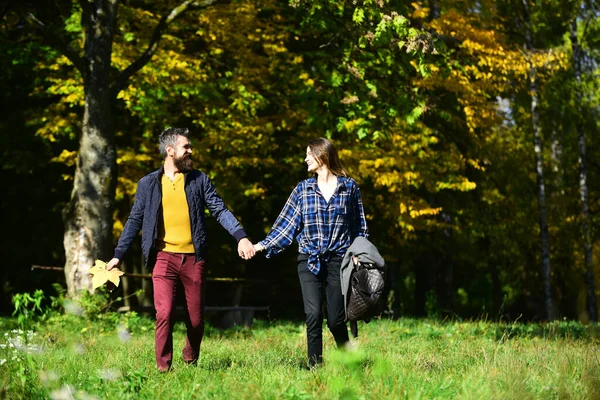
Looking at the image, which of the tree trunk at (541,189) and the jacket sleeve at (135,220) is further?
the tree trunk at (541,189)

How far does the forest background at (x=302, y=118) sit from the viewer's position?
45.2 feet

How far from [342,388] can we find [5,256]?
22.9 meters

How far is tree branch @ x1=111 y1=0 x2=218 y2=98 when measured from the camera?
46.3 ft

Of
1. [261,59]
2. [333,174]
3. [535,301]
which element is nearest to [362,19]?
[333,174]

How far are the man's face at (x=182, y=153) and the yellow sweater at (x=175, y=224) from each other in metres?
0.19

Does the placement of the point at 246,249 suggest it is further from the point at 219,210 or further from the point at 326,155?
the point at 326,155

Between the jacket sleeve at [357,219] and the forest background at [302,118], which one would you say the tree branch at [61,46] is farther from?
the jacket sleeve at [357,219]

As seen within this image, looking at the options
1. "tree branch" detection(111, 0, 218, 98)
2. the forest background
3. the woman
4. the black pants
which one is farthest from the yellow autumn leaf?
"tree branch" detection(111, 0, 218, 98)

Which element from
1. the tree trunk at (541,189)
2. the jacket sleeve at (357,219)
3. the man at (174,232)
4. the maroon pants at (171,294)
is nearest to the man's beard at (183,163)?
the man at (174,232)

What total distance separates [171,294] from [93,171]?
23.6ft

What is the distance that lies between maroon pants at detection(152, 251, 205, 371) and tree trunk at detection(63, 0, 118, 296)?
7007mm

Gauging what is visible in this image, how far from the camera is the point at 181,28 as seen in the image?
62.4ft

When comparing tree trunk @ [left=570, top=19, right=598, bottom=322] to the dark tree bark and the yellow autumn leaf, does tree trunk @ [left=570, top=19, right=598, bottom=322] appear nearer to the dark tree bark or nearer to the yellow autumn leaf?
the dark tree bark

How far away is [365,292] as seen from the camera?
6586 mm
